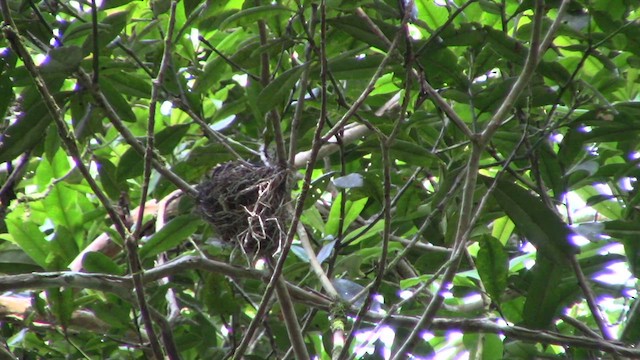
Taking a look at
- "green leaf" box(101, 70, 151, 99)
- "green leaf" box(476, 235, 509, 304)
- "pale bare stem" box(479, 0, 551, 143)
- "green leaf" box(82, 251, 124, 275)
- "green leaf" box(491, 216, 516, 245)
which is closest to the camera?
"pale bare stem" box(479, 0, 551, 143)

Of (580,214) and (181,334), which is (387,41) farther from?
(580,214)

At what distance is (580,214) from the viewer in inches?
90.4

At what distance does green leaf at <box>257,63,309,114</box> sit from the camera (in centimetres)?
143

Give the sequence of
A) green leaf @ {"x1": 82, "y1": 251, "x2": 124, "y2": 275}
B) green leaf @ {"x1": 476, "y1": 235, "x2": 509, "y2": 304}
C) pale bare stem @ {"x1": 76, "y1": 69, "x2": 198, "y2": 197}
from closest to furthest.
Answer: pale bare stem @ {"x1": 76, "y1": 69, "x2": 198, "y2": 197}, green leaf @ {"x1": 476, "y1": 235, "x2": 509, "y2": 304}, green leaf @ {"x1": 82, "y1": 251, "x2": 124, "y2": 275}

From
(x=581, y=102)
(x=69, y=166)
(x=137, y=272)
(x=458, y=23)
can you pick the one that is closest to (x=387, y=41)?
(x=458, y=23)

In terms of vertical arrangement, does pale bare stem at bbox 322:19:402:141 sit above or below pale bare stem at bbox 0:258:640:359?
above

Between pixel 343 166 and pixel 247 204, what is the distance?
202 mm

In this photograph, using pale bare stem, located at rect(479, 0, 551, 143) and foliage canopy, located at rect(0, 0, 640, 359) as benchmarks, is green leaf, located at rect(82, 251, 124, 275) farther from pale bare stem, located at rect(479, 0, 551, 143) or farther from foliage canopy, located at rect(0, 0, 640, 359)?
pale bare stem, located at rect(479, 0, 551, 143)

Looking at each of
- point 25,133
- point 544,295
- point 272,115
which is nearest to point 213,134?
point 272,115

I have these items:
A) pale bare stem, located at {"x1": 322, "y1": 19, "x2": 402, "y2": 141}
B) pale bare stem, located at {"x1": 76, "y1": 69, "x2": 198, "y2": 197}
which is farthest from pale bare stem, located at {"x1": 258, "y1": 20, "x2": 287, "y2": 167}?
pale bare stem, located at {"x1": 322, "y1": 19, "x2": 402, "y2": 141}

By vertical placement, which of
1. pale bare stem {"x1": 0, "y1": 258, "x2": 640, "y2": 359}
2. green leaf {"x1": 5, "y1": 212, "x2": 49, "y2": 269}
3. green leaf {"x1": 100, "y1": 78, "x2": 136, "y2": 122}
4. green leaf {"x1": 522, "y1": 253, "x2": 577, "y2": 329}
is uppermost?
green leaf {"x1": 100, "y1": 78, "x2": 136, "y2": 122}

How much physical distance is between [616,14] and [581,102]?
6.6 inches

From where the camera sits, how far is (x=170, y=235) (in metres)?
1.58

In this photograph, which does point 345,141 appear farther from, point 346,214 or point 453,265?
point 453,265
